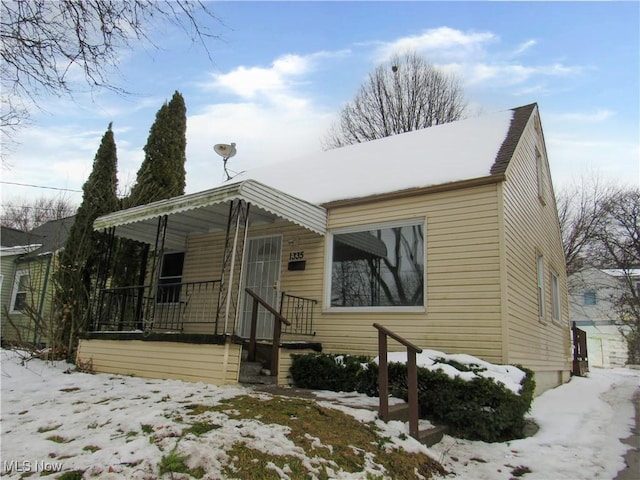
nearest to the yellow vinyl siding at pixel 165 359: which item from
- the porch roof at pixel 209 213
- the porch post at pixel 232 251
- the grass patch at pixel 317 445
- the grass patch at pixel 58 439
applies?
the porch post at pixel 232 251

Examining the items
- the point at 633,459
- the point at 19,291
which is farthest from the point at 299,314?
the point at 19,291

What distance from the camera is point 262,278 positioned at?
28.8ft

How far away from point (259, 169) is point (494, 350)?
924 centimetres

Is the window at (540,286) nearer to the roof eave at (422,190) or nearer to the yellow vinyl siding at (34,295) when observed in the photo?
the roof eave at (422,190)

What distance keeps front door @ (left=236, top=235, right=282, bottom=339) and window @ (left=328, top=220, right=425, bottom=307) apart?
133 centimetres

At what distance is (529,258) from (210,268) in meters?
6.55

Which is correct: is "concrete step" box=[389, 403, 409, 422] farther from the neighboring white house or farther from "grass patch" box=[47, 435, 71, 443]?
the neighboring white house

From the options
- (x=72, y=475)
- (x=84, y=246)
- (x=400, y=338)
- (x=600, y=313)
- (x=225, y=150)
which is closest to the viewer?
(x=72, y=475)

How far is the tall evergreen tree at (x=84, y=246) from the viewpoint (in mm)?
8883

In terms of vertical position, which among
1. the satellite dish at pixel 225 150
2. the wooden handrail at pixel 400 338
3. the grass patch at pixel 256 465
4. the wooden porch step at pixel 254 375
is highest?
the satellite dish at pixel 225 150

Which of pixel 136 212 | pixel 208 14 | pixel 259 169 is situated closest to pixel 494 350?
pixel 208 14

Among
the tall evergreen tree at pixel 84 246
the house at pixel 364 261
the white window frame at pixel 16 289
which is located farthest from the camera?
the white window frame at pixel 16 289

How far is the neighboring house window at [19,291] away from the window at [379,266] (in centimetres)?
1380

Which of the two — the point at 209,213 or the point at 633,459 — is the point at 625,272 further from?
the point at 209,213
